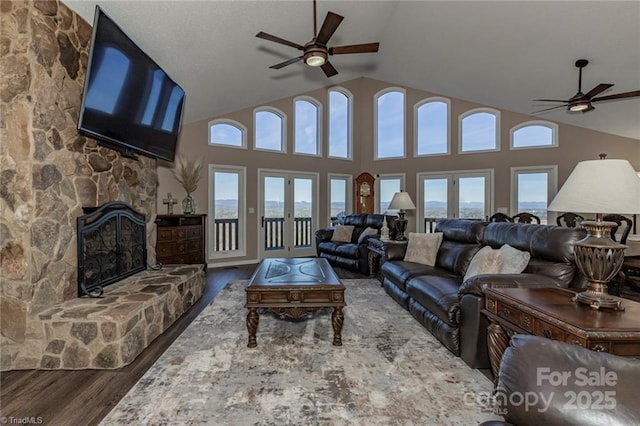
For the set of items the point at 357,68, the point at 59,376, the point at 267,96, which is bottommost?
the point at 59,376

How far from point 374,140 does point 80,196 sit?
265 inches

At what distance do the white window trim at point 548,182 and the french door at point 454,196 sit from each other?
1.42 feet

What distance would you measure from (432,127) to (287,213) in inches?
165

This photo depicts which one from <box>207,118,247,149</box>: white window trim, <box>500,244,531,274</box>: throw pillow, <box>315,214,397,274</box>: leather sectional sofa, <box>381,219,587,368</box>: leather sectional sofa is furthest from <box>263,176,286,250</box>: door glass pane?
<box>500,244,531,274</box>: throw pillow

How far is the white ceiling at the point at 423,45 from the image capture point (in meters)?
3.44

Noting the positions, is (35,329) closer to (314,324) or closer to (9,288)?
(9,288)

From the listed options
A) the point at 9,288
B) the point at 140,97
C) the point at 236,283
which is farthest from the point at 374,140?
the point at 9,288

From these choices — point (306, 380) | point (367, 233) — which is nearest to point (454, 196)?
point (367, 233)

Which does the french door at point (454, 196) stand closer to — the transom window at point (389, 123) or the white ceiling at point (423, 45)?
the transom window at point (389, 123)

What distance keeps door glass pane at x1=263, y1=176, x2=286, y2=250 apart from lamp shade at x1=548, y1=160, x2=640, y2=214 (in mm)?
5877

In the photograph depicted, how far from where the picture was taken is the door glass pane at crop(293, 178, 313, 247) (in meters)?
7.43

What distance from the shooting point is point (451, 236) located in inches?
156

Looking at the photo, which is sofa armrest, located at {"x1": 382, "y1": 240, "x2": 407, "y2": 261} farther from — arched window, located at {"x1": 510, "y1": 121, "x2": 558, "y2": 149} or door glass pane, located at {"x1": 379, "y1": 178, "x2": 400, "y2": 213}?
arched window, located at {"x1": 510, "y1": 121, "x2": 558, "y2": 149}

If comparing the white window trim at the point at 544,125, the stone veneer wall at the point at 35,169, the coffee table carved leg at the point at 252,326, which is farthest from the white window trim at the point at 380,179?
the stone veneer wall at the point at 35,169
